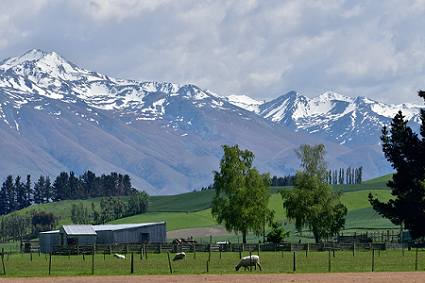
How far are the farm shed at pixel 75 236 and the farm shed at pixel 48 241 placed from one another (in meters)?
1.25

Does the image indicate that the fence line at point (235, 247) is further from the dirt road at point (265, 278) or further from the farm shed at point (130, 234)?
the dirt road at point (265, 278)

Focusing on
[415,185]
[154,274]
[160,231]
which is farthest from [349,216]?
[154,274]

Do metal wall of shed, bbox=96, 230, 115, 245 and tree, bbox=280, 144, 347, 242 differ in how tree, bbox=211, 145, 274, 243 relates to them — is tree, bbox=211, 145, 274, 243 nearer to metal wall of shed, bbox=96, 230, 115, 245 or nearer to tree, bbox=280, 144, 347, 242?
tree, bbox=280, 144, 347, 242

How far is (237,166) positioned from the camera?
98312 mm

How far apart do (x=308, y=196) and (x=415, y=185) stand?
16.5 meters

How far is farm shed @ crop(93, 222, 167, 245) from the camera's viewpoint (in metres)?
101

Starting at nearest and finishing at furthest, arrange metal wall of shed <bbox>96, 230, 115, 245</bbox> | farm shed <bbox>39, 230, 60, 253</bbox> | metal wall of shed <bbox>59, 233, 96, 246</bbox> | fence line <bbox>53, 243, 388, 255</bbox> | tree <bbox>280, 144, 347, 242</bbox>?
1. fence line <bbox>53, 243, 388, 255</bbox>
2. tree <bbox>280, 144, 347, 242</bbox>
3. metal wall of shed <bbox>59, 233, 96, 246</bbox>
4. farm shed <bbox>39, 230, 60, 253</bbox>
5. metal wall of shed <bbox>96, 230, 115, 245</bbox>

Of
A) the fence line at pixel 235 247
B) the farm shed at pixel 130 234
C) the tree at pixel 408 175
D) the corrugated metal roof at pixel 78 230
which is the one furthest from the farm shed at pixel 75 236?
the tree at pixel 408 175

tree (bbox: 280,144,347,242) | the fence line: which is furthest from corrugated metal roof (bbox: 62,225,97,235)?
tree (bbox: 280,144,347,242)

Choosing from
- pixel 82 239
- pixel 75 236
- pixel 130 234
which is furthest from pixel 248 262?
pixel 130 234

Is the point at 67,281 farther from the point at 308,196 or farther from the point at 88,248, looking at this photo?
the point at 308,196

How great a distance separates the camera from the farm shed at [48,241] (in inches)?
3930

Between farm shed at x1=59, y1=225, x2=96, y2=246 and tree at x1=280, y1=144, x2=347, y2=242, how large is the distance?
107 feet

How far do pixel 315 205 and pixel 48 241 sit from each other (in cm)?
4511
